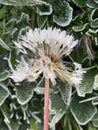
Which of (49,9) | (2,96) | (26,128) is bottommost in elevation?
(26,128)

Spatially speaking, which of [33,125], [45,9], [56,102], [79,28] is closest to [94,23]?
[79,28]

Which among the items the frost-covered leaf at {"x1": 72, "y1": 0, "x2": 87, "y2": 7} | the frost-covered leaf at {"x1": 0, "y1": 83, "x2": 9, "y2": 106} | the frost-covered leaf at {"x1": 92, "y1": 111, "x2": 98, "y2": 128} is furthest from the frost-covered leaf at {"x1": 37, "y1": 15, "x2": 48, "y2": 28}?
the frost-covered leaf at {"x1": 92, "y1": 111, "x2": 98, "y2": 128}

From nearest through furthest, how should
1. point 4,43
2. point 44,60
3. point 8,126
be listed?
point 44,60 → point 4,43 → point 8,126

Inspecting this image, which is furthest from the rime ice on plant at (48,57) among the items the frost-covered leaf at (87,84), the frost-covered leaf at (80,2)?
the frost-covered leaf at (80,2)

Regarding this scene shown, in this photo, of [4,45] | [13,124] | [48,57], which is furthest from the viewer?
[13,124]

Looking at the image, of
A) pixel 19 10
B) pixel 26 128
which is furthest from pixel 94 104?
pixel 19 10

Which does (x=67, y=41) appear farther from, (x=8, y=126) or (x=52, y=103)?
(x=8, y=126)

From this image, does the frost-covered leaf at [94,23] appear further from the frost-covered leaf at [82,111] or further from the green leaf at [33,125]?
the green leaf at [33,125]

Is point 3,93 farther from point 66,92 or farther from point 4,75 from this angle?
point 66,92
